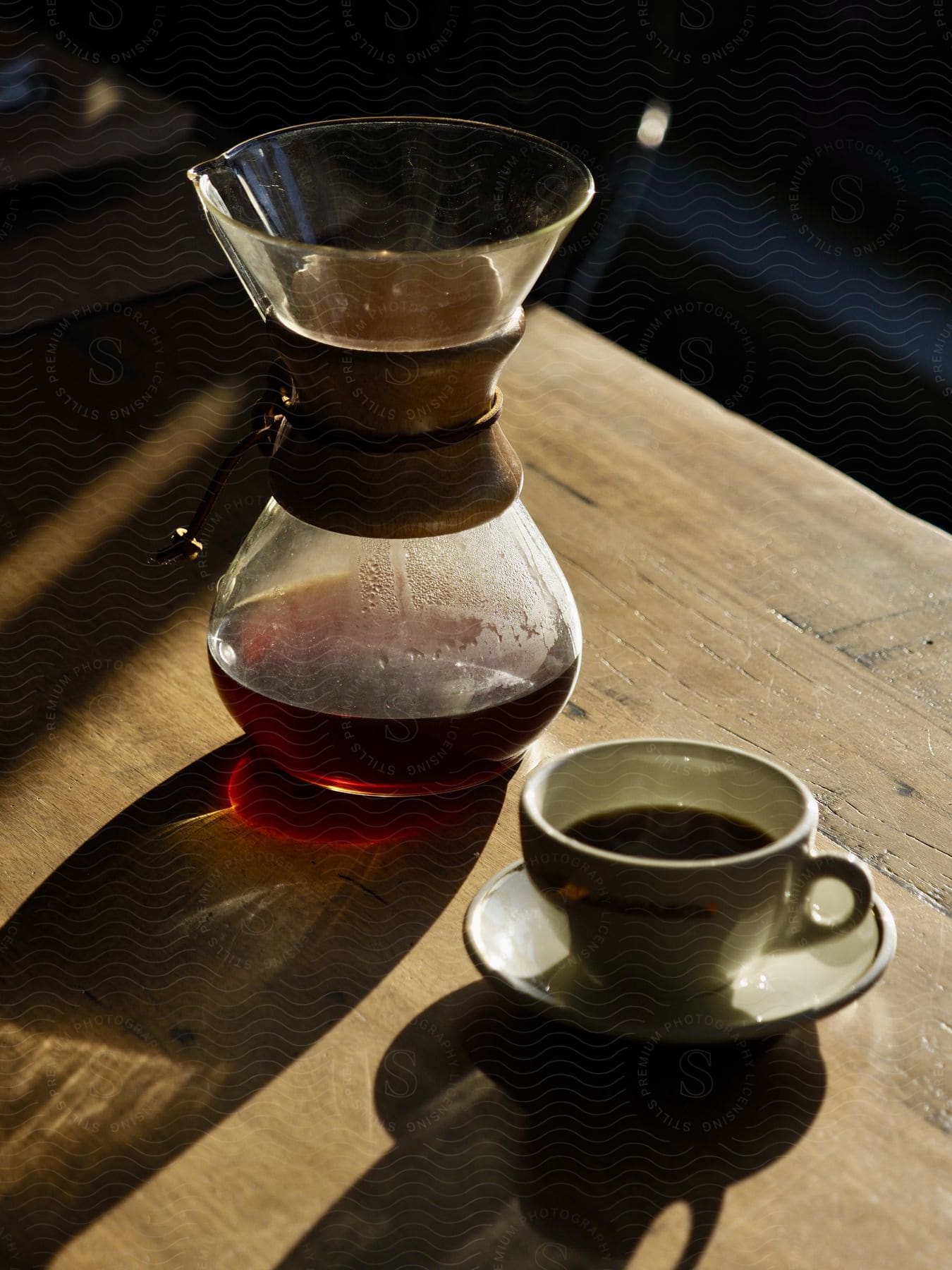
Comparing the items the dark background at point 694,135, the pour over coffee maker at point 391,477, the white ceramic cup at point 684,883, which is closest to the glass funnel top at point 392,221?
the pour over coffee maker at point 391,477

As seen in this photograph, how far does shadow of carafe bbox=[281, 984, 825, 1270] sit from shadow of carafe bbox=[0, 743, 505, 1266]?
1.9 inches

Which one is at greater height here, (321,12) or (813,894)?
(813,894)

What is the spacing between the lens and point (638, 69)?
2068mm

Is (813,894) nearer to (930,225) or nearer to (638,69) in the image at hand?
(930,225)

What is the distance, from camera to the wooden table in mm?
406

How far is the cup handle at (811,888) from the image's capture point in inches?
17.8

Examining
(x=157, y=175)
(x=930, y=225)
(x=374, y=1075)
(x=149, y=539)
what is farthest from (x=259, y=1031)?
(x=930, y=225)

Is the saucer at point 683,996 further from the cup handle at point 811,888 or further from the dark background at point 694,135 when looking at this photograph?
the dark background at point 694,135

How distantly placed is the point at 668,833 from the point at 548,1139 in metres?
0.11

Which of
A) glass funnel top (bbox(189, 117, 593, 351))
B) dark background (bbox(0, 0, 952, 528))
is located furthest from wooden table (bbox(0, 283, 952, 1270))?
dark background (bbox(0, 0, 952, 528))

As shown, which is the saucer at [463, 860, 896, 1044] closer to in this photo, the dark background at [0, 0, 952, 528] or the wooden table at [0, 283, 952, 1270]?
the wooden table at [0, 283, 952, 1270]

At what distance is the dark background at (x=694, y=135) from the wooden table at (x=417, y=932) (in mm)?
652

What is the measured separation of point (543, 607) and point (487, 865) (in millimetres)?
109

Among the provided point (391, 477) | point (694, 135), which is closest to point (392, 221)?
point (391, 477)
